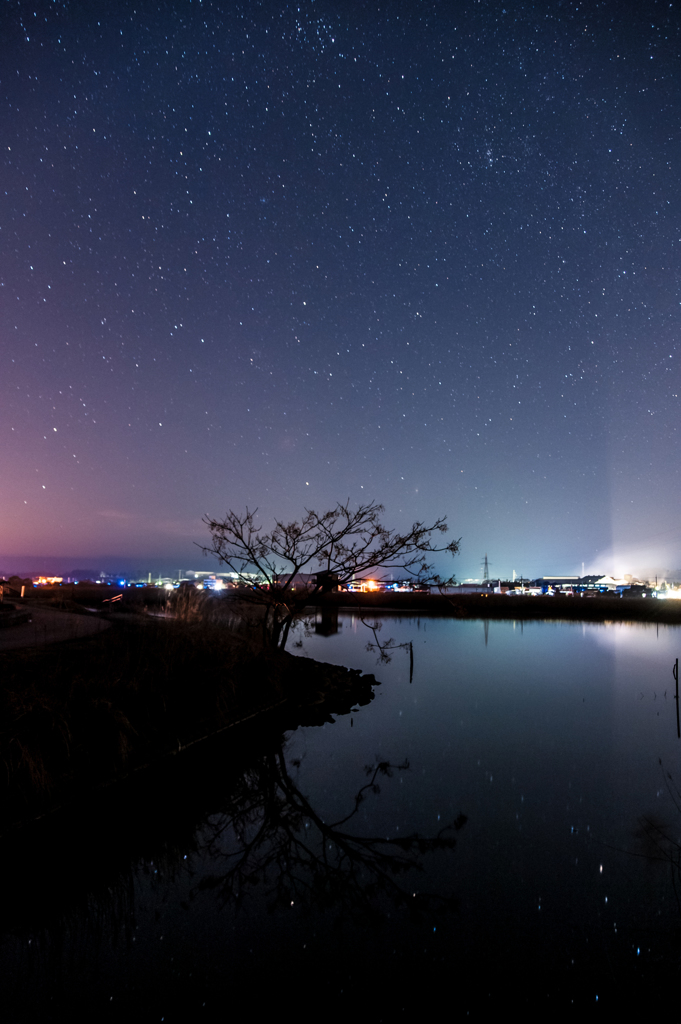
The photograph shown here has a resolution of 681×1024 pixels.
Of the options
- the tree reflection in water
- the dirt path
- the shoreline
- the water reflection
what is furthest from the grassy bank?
the shoreline

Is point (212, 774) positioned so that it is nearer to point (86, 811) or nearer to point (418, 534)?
point (86, 811)

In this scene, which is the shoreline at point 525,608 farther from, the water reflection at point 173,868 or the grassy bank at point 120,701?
the water reflection at point 173,868

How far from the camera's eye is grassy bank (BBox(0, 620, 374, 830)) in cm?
909

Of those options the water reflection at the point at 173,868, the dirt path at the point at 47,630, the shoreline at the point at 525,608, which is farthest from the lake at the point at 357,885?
the shoreline at the point at 525,608

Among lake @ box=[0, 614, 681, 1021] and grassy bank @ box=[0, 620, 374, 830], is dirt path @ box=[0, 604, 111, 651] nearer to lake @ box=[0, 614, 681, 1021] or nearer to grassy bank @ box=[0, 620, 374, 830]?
grassy bank @ box=[0, 620, 374, 830]

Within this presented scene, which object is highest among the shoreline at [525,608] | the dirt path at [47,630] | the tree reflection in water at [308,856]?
the dirt path at [47,630]

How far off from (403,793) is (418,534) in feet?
27.1

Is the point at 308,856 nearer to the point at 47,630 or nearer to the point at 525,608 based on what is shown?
the point at 47,630

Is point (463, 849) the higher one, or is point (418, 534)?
point (418, 534)

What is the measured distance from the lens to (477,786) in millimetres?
12188

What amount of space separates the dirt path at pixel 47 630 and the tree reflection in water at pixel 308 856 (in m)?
8.21

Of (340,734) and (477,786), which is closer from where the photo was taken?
(477,786)

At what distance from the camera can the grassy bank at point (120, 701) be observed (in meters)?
9.09

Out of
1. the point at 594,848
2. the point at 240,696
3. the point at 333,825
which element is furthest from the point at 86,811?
the point at 594,848
